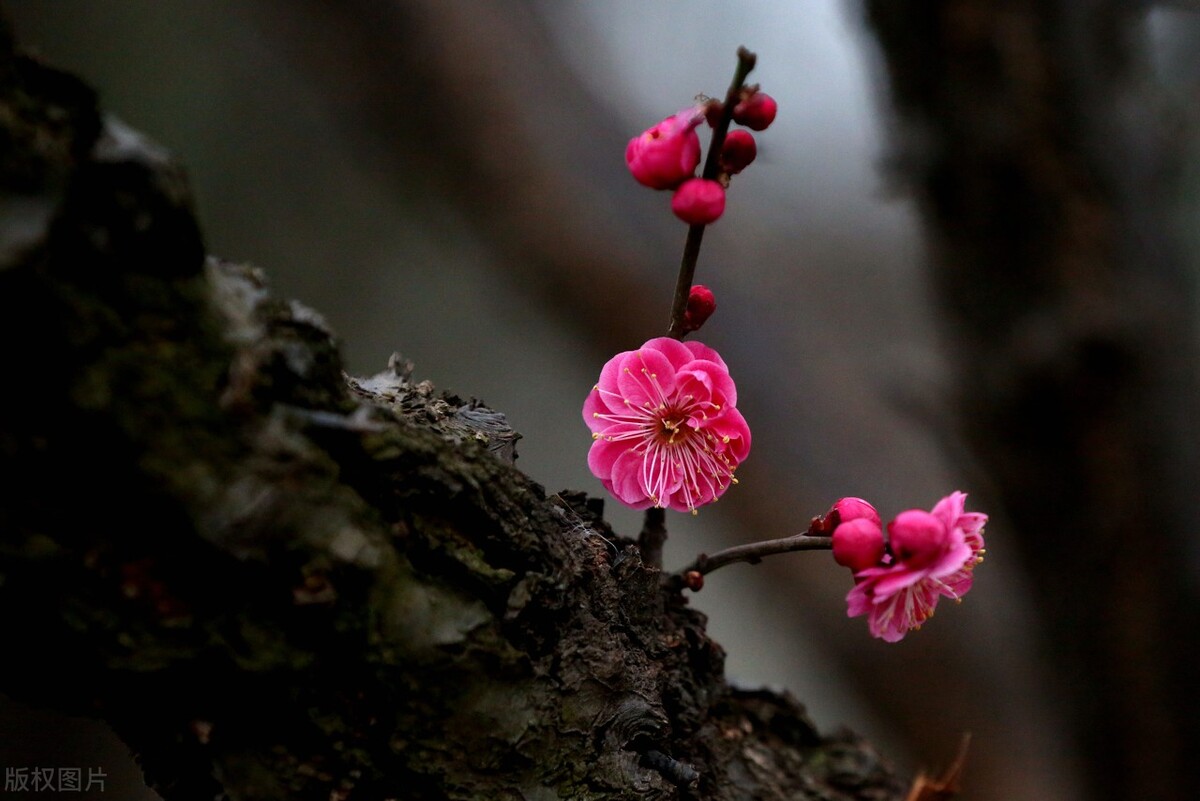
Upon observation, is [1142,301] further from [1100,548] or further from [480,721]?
[480,721]

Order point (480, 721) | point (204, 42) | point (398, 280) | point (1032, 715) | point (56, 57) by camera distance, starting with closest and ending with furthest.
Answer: point (480, 721) → point (1032, 715) → point (56, 57) → point (204, 42) → point (398, 280)

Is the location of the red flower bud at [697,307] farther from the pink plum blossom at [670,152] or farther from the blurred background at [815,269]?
the blurred background at [815,269]

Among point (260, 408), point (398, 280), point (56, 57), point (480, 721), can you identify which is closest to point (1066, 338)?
point (480, 721)

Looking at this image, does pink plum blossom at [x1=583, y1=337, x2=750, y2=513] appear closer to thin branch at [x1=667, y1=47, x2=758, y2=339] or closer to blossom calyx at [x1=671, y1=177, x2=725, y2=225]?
thin branch at [x1=667, y1=47, x2=758, y2=339]

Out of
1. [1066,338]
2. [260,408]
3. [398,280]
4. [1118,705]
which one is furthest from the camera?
[398,280]

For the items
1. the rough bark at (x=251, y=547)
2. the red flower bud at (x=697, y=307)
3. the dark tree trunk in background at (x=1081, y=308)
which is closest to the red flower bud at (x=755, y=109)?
the red flower bud at (x=697, y=307)

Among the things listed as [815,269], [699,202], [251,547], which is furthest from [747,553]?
[815,269]

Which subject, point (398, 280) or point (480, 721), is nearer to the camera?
point (480, 721)
